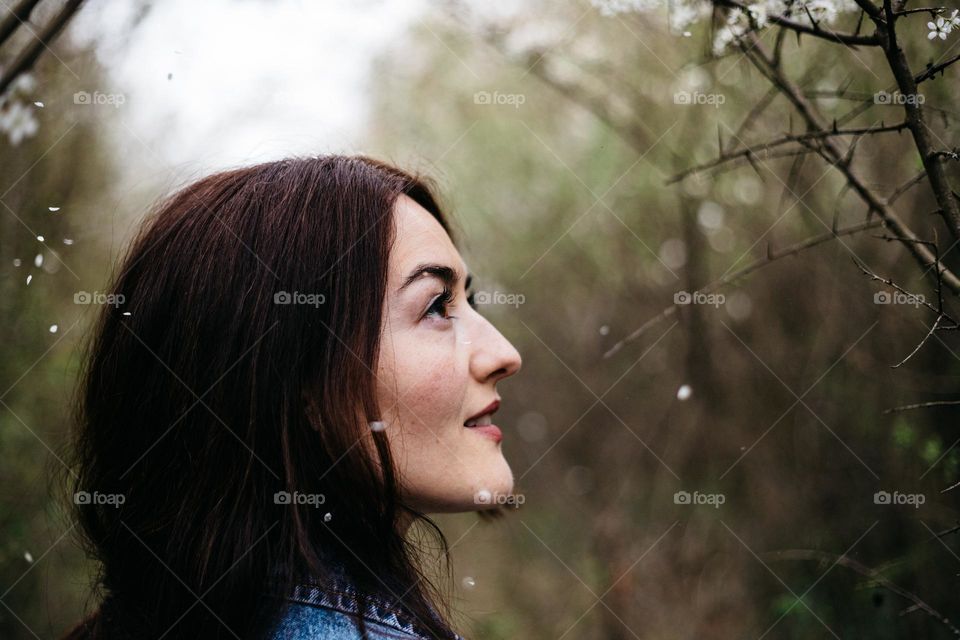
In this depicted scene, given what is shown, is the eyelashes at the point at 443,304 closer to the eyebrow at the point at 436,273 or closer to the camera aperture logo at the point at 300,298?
the eyebrow at the point at 436,273

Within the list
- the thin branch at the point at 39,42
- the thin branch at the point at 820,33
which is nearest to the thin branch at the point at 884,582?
the thin branch at the point at 820,33

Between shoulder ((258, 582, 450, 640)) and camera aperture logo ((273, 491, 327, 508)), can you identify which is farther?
camera aperture logo ((273, 491, 327, 508))

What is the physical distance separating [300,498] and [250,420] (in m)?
0.17

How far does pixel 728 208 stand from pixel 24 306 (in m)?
2.99

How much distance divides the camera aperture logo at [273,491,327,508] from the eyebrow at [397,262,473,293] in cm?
40

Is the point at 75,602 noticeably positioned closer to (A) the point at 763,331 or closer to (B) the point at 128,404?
(B) the point at 128,404

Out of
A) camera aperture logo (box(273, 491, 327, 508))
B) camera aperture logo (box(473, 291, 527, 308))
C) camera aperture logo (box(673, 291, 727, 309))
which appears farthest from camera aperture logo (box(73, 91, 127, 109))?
camera aperture logo (box(673, 291, 727, 309))

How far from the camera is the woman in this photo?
53.4 inches

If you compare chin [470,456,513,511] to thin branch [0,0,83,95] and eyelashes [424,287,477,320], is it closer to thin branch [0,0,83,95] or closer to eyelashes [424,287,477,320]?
eyelashes [424,287,477,320]

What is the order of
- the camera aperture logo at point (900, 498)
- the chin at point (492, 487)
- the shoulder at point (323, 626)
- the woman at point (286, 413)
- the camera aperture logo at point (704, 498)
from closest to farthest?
the shoulder at point (323, 626) → the woman at point (286, 413) → the chin at point (492, 487) → the camera aperture logo at point (900, 498) → the camera aperture logo at point (704, 498)

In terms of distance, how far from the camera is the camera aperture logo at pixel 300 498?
1361 mm

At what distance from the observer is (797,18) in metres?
1.68

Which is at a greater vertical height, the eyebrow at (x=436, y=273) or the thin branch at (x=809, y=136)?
the thin branch at (x=809, y=136)

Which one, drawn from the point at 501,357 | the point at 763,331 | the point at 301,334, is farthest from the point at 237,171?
the point at 763,331
